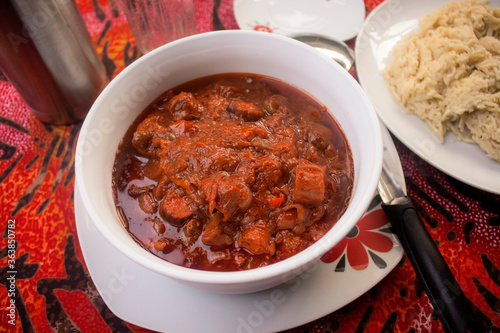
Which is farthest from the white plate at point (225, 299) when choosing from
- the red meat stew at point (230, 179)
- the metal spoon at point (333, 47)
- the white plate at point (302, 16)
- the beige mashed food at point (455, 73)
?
the white plate at point (302, 16)

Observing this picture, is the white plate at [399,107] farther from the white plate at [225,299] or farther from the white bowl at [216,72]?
the white plate at [225,299]

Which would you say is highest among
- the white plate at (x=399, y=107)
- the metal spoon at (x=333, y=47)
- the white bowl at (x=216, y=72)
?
the white bowl at (x=216, y=72)

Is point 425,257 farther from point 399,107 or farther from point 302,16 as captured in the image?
point 302,16

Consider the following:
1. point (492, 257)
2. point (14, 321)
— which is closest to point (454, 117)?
point (492, 257)

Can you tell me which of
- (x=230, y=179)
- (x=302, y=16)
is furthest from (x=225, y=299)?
(x=302, y=16)

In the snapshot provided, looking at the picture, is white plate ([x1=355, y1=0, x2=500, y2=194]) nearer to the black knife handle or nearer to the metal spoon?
the metal spoon

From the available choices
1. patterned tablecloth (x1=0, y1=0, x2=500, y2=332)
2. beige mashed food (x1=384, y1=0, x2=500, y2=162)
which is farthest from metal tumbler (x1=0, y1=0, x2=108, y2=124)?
beige mashed food (x1=384, y1=0, x2=500, y2=162)

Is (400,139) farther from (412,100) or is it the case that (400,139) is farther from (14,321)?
(14,321)
